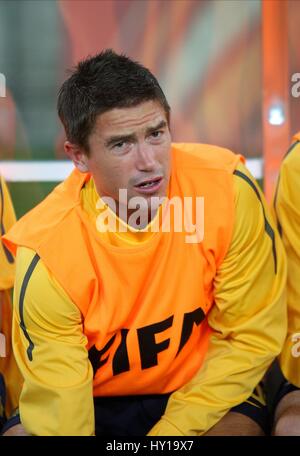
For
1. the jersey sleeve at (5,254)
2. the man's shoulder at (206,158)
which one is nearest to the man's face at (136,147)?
the man's shoulder at (206,158)

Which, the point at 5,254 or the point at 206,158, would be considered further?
the point at 5,254

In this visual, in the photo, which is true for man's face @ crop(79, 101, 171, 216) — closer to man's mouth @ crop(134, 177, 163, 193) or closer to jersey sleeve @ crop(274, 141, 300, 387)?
man's mouth @ crop(134, 177, 163, 193)

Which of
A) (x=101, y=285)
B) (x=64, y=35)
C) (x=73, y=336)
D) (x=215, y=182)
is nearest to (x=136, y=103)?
(x=215, y=182)

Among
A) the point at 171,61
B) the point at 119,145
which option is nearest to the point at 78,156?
the point at 119,145

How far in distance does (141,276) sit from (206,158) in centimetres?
30

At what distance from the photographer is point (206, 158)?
167 cm

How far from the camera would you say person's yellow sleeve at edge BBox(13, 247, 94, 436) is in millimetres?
1487

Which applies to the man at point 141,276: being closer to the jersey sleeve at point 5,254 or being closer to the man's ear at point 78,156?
the man's ear at point 78,156

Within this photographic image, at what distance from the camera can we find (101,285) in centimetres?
157

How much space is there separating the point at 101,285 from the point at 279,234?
44cm

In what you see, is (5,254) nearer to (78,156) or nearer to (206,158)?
(78,156)

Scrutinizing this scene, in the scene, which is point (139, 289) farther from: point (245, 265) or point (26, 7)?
point (26, 7)
